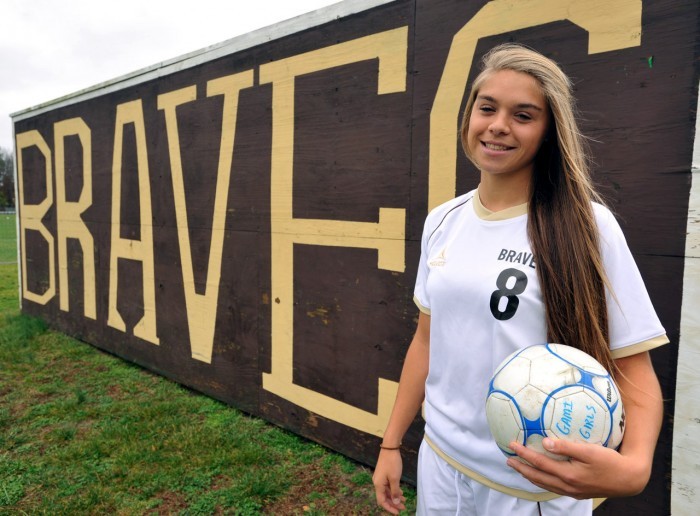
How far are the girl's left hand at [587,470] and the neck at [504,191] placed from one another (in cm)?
61

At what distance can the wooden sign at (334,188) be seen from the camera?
2111mm

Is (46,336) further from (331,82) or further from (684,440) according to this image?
(684,440)

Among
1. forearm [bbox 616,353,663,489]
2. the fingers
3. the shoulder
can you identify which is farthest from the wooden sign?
the fingers

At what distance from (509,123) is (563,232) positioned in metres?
0.30

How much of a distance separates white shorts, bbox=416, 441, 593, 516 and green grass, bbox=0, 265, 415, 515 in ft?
5.36

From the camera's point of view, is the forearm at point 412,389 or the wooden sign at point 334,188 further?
the wooden sign at point 334,188

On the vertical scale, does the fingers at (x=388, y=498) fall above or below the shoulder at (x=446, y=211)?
below

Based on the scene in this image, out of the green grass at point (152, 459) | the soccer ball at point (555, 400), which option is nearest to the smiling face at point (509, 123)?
the soccer ball at point (555, 400)

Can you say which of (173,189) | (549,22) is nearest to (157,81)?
(173,189)

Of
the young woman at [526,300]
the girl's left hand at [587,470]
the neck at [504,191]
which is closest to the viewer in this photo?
the girl's left hand at [587,470]

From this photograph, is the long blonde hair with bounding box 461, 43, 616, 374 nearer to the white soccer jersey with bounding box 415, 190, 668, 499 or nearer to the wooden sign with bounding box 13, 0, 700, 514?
the white soccer jersey with bounding box 415, 190, 668, 499

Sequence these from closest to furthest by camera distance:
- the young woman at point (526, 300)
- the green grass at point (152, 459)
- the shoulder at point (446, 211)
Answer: the young woman at point (526, 300), the shoulder at point (446, 211), the green grass at point (152, 459)

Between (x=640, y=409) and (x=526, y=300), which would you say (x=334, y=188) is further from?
(x=640, y=409)

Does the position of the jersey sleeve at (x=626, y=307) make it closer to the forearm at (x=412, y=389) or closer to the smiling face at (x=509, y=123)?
the smiling face at (x=509, y=123)
